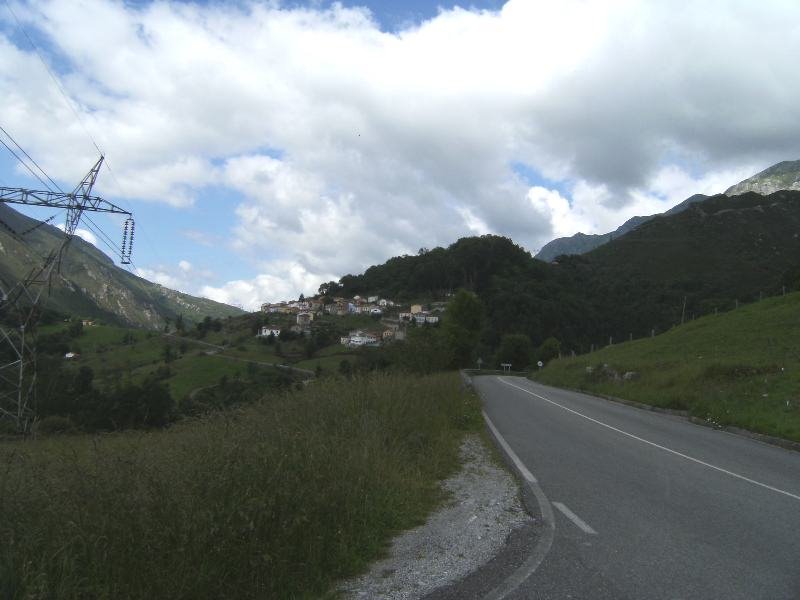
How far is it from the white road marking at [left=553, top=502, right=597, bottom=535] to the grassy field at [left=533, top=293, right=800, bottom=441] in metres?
9.48

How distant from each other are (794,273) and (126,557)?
2857 inches

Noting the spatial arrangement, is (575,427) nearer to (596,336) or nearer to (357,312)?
(596,336)

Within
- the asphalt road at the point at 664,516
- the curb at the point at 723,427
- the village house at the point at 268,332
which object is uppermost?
the village house at the point at 268,332

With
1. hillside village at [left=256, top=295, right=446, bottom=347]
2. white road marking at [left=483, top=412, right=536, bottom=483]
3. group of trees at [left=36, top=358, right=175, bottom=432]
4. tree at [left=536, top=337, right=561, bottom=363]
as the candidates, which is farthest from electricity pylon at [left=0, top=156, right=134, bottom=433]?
tree at [left=536, top=337, right=561, bottom=363]

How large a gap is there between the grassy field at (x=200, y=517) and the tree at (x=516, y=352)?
7967 cm

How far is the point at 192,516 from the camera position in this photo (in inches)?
176

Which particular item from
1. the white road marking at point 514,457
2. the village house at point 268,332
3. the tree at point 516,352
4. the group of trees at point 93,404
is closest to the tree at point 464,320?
the tree at point 516,352

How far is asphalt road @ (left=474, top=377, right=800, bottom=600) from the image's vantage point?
15.4 ft

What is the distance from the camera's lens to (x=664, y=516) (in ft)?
22.0

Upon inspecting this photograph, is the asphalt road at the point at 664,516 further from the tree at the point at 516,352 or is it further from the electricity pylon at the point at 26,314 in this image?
the tree at the point at 516,352

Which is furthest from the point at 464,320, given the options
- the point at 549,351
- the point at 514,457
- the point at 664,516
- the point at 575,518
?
the point at 575,518

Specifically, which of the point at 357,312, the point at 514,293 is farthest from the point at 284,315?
the point at 514,293

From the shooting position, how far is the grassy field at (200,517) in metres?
4.08

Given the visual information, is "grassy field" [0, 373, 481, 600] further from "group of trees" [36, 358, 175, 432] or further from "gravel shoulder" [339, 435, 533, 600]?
"group of trees" [36, 358, 175, 432]
